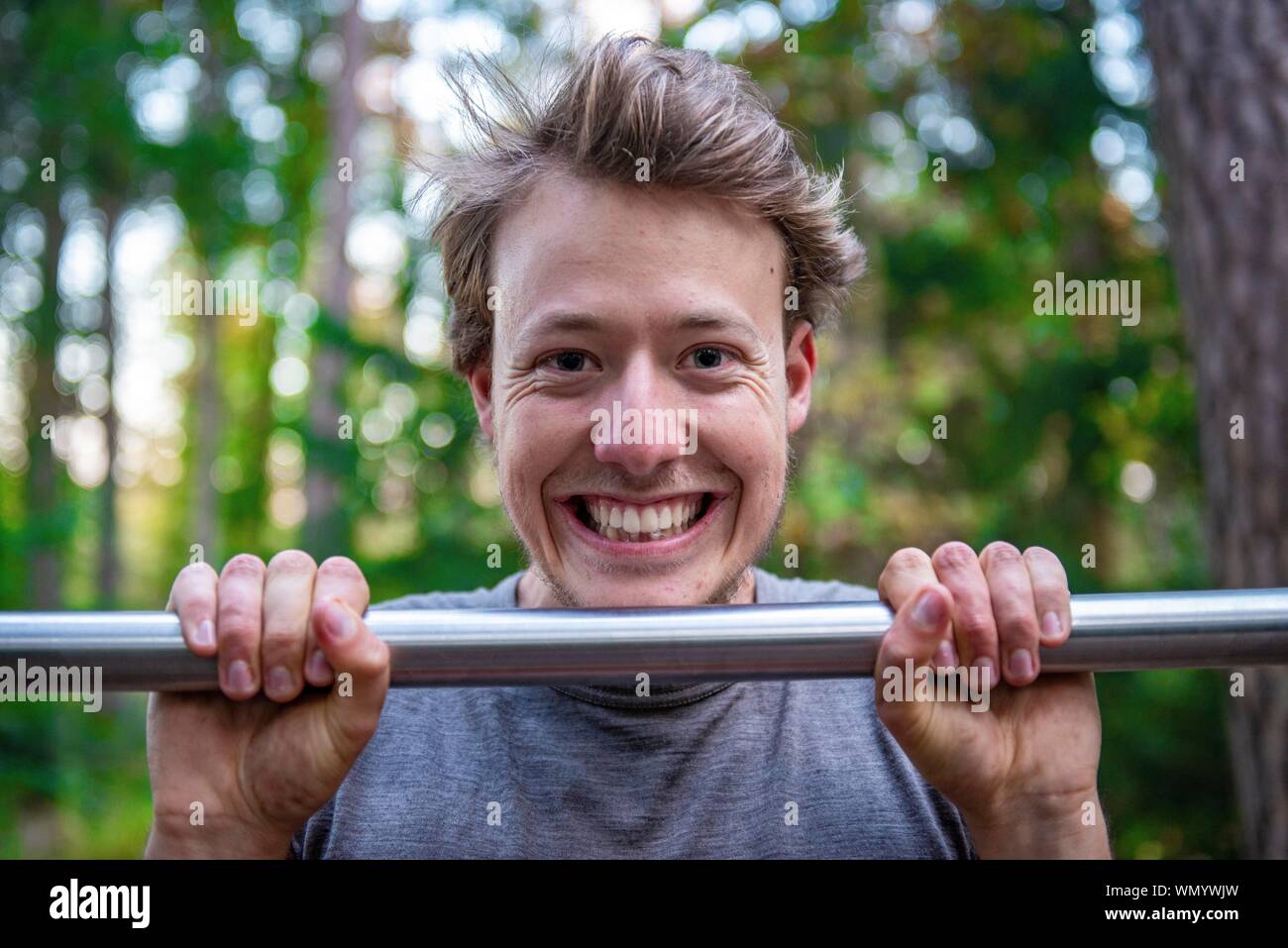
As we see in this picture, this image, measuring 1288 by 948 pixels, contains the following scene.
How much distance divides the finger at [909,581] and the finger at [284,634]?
2.37ft

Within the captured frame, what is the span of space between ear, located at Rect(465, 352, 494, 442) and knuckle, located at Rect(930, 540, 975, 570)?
3.07 ft

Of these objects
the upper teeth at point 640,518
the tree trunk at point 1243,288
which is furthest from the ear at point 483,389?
the tree trunk at point 1243,288

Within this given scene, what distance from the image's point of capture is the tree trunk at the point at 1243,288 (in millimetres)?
2324

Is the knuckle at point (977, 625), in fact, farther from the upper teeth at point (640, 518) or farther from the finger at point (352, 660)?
the finger at point (352, 660)

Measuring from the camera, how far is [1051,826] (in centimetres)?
137

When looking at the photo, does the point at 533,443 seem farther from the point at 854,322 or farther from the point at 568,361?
the point at 854,322

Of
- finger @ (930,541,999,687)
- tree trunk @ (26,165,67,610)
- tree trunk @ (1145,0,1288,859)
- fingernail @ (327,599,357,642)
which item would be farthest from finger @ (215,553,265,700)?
tree trunk @ (26,165,67,610)

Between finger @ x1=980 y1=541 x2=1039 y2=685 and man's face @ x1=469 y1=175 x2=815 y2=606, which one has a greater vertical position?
man's face @ x1=469 y1=175 x2=815 y2=606

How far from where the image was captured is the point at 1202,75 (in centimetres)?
244

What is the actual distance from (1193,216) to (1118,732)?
4.19 metres

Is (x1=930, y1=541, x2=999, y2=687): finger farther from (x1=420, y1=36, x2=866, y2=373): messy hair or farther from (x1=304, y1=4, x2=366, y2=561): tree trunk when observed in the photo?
(x1=304, y1=4, x2=366, y2=561): tree trunk

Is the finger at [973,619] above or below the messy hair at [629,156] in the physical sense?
below

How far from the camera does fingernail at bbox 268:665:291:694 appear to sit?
1.24 meters

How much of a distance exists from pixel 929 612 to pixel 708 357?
61 cm
